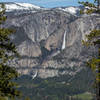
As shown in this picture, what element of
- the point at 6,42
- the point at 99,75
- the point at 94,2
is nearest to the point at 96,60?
the point at 99,75

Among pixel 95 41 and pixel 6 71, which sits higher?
pixel 95 41

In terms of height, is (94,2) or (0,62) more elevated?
(94,2)

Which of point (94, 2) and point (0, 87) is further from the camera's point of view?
point (94, 2)

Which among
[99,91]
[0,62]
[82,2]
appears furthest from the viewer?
[82,2]

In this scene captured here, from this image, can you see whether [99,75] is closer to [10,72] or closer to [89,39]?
[89,39]

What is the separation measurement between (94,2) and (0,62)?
7186 millimetres

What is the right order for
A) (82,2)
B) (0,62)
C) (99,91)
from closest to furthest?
(99,91) < (0,62) < (82,2)

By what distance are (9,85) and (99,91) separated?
5459 millimetres

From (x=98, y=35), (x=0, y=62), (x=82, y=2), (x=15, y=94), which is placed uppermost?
(x=82, y=2)

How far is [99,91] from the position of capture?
76.2 feet

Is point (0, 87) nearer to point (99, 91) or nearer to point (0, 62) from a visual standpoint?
point (0, 62)

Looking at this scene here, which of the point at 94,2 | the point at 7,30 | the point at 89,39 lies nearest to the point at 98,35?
the point at 89,39

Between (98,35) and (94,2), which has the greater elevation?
(94,2)

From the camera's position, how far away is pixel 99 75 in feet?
80.3
